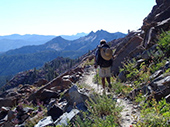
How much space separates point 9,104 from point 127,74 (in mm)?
11669

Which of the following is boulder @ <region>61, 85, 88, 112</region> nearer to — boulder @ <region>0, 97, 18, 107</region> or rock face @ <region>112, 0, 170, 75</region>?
rock face @ <region>112, 0, 170, 75</region>

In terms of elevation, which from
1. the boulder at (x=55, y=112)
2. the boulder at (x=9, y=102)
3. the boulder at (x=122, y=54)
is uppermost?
the boulder at (x=122, y=54)

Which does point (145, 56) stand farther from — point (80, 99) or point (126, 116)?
point (126, 116)

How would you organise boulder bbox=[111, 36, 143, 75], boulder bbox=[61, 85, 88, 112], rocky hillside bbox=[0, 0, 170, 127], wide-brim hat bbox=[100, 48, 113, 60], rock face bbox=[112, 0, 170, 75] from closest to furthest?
rocky hillside bbox=[0, 0, 170, 127], boulder bbox=[61, 85, 88, 112], wide-brim hat bbox=[100, 48, 113, 60], rock face bbox=[112, 0, 170, 75], boulder bbox=[111, 36, 143, 75]

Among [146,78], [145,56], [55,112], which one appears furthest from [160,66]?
[55,112]

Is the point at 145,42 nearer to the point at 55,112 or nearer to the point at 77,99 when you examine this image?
the point at 77,99

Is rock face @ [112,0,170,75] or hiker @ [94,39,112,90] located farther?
rock face @ [112,0,170,75]

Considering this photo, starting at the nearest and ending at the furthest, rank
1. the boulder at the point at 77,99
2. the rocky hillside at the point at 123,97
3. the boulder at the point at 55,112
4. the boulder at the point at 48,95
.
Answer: the rocky hillside at the point at 123,97 → the boulder at the point at 77,99 → the boulder at the point at 55,112 → the boulder at the point at 48,95

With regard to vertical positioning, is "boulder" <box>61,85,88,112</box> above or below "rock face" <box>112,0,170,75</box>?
below

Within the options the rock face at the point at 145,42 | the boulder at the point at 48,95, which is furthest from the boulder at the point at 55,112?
the rock face at the point at 145,42

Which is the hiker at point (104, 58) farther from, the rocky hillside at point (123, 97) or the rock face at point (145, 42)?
the rock face at point (145, 42)

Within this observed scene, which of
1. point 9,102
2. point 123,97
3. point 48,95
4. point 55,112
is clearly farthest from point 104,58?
point 9,102

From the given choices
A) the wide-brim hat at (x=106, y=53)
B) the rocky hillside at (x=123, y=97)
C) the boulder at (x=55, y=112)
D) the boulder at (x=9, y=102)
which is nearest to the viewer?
the rocky hillside at (x=123, y=97)

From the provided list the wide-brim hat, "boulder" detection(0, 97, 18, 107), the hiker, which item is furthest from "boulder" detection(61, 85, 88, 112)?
"boulder" detection(0, 97, 18, 107)
